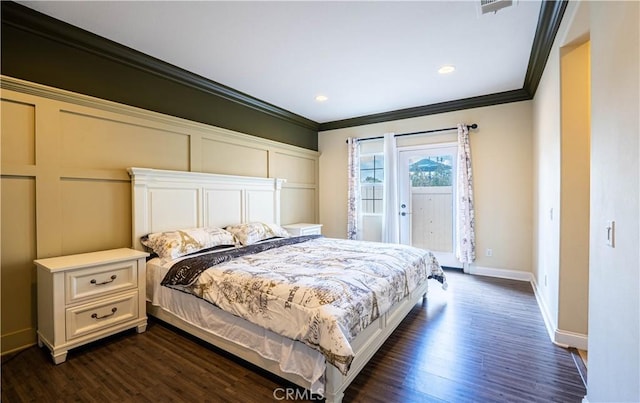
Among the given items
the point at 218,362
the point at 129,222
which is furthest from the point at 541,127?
the point at 129,222

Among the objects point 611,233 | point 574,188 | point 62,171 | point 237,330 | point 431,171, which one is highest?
point 431,171

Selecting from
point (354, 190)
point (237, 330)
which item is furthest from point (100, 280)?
point (354, 190)

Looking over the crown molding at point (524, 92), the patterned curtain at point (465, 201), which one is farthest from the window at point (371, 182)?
the patterned curtain at point (465, 201)

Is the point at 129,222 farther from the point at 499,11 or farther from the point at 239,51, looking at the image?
the point at 499,11

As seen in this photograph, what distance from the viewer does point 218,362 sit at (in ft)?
6.95

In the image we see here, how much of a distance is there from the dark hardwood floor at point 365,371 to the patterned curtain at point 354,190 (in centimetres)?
266

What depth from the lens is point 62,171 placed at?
2463 millimetres

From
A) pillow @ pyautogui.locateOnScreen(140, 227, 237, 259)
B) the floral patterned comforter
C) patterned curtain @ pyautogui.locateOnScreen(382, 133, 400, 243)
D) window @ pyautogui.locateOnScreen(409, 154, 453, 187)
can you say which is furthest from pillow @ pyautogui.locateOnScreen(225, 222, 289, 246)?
window @ pyautogui.locateOnScreen(409, 154, 453, 187)

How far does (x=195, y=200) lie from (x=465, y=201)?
3.80 metres

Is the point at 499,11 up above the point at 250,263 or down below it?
above

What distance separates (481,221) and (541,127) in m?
1.58

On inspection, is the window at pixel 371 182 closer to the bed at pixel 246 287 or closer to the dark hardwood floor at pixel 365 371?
the bed at pixel 246 287

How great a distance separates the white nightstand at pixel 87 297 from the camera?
6.88ft

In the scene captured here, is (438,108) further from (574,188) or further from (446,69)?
(574,188)
